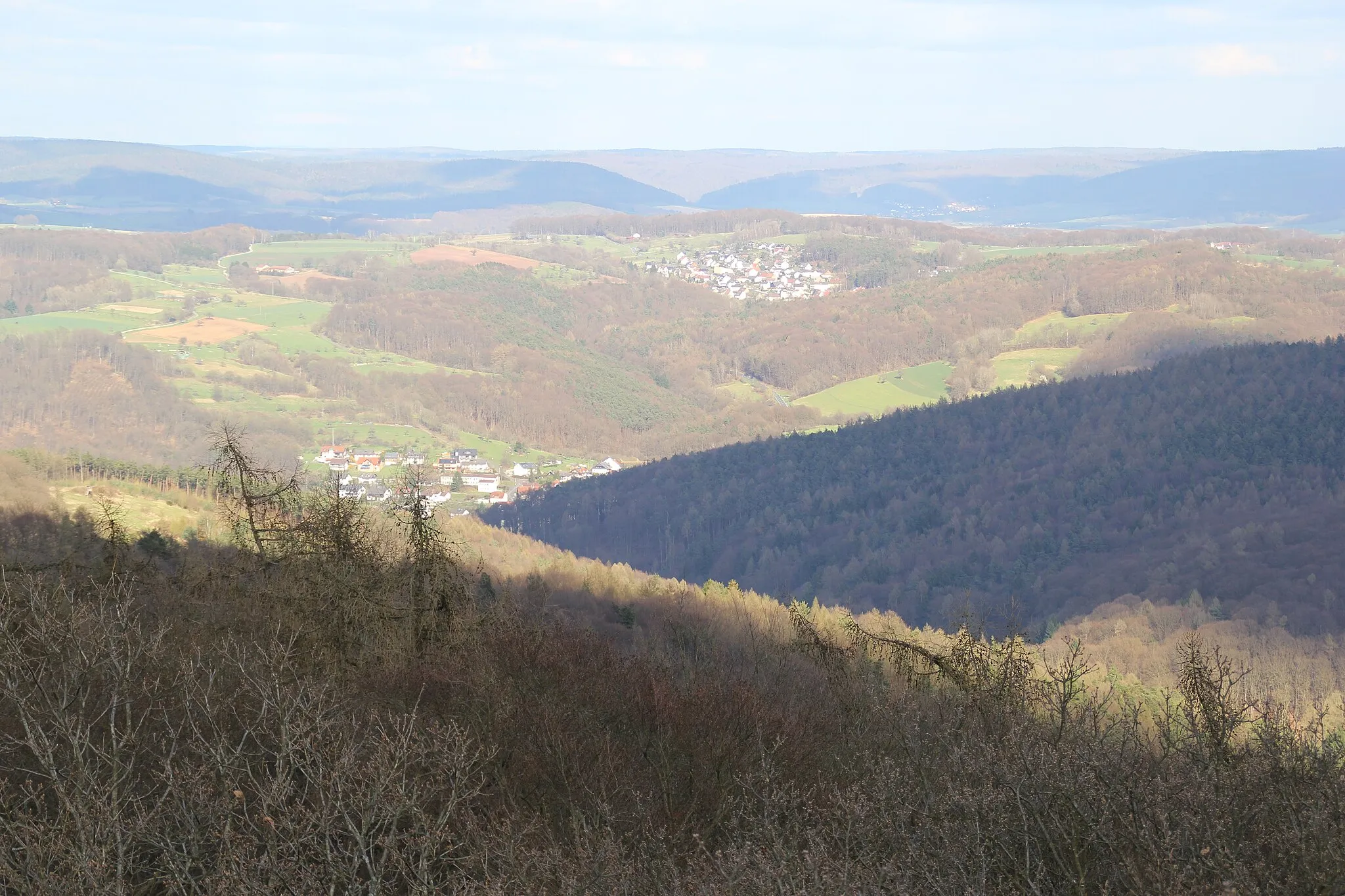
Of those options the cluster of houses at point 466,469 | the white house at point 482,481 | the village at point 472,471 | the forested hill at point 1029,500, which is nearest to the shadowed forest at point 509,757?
the forested hill at point 1029,500

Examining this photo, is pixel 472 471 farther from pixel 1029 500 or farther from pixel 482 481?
pixel 1029 500

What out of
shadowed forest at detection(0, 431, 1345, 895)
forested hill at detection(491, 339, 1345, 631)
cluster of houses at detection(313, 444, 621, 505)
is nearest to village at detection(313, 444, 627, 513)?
cluster of houses at detection(313, 444, 621, 505)

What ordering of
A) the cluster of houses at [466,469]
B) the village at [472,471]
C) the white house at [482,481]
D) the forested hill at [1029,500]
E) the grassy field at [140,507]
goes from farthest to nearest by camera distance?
1. the white house at [482,481]
2. the village at [472,471]
3. the cluster of houses at [466,469]
4. the forested hill at [1029,500]
5. the grassy field at [140,507]

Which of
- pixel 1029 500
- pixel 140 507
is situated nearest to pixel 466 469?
pixel 1029 500

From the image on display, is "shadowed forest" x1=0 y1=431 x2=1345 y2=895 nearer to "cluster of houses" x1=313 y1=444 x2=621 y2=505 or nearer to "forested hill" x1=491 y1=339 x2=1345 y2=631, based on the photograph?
"forested hill" x1=491 y1=339 x2=1345 y2=631

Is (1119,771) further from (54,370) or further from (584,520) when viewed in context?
(54,370)

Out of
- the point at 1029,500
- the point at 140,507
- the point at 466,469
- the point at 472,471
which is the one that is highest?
the point at 140,507

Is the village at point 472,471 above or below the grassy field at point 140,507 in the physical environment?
below

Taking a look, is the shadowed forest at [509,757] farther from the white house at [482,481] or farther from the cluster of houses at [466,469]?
the white house at [482,481]
